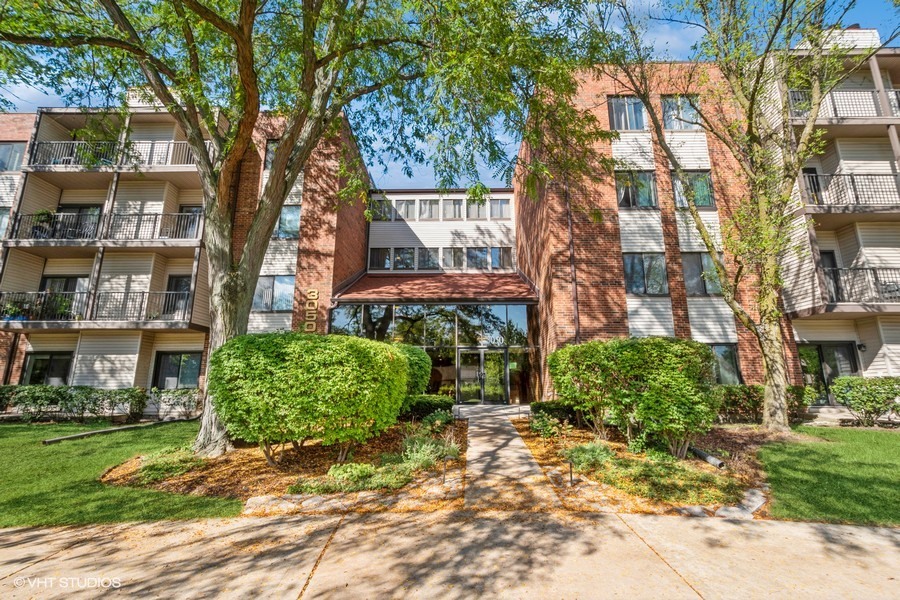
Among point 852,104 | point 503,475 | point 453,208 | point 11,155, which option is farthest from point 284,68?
point 852,104

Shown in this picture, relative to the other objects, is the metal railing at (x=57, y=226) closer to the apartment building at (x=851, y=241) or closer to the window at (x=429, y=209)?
the window at (x=429, y=209)

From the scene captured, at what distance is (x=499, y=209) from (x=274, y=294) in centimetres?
1230

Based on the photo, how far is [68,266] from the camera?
52.7ft

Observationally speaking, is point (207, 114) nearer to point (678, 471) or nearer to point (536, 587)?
point (536, 587)

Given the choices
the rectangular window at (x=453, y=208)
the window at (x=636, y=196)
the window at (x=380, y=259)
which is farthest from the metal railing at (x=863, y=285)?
the window at (x=380, y=259)

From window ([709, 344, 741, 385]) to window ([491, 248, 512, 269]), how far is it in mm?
9859

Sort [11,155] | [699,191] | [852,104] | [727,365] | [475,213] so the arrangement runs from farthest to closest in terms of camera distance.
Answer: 1. [475,213]
2. [11,155]
3. [699,191]
4. [852,104]
5. [727,365]

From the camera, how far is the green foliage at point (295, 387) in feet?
18.9

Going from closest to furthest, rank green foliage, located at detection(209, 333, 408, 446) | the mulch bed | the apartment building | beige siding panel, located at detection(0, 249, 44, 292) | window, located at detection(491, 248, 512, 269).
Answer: the mulch bed, green foliage, located at detection(209, 333, 408, 446), the apartment building, beige siding panel, located at detection(0, 249, 44, 292), window, located at detection(491, 248, 512, 269)

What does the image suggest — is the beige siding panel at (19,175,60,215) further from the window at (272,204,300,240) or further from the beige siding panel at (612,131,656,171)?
the beige siding panel at (612,131,656,171)

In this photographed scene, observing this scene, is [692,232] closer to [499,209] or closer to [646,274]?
[646,274]

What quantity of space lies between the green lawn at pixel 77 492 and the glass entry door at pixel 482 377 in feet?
31.1

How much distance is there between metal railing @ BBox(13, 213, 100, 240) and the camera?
49.4ft

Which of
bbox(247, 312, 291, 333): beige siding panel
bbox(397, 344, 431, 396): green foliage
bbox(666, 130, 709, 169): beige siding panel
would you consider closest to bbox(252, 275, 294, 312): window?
bbox(247, 312, 291, 333): beige siding panel
